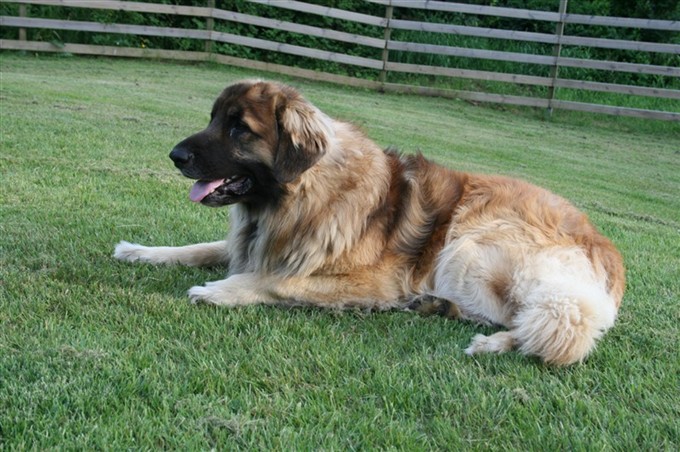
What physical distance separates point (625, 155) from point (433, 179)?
9.66 metres

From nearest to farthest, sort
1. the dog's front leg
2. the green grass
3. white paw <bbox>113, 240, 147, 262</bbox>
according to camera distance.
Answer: the green grass < the dog's front leg < white paw <bbox>113, 240, 147, 262</bbox>

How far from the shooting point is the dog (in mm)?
3469

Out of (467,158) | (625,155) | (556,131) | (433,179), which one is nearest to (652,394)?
(433,179)

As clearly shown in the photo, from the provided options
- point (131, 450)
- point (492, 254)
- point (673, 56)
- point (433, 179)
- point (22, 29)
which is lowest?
point (131, 450)

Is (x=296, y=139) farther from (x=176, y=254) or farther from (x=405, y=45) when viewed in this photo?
(x=405, y=45)

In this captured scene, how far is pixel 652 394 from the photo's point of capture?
2.63m

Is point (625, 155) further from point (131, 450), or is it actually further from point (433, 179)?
point (131, 450)

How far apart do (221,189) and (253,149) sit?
287 mm

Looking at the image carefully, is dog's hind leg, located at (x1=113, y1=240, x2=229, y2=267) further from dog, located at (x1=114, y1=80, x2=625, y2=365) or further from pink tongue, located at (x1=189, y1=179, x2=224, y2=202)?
pink tongue, located at (x1=189, y1=179, x2=224, y2=202)

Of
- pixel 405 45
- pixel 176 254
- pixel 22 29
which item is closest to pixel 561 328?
pixel 176 254

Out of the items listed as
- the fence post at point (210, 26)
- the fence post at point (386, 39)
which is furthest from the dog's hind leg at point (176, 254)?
the fence post at point (210, 26)

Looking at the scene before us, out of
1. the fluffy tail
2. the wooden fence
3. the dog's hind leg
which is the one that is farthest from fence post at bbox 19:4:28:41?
the fluffy tail

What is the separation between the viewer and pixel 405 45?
1717cm

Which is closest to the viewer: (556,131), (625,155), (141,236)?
(141,236)
